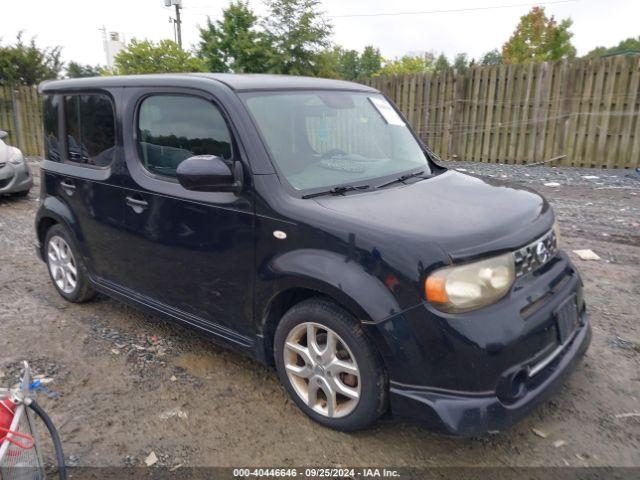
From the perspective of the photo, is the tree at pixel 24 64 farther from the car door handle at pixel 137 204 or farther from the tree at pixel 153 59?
the car door handle at pixel 137 204

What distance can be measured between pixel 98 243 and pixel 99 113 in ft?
3.25

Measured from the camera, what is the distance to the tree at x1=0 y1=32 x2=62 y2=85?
16.8m

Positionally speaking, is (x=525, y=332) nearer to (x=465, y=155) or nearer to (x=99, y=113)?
(x=99, y=113)

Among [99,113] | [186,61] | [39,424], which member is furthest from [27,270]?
[186,61]

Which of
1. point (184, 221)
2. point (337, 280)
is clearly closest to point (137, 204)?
point (184, 221)

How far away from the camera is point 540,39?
3191 cm

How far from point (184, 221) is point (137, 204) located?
0.51 metres

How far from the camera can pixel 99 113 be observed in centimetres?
Result: 382

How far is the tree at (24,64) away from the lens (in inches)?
662

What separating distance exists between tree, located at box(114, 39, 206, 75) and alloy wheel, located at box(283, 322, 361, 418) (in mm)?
15183

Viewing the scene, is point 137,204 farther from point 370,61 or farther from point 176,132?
point 370,61

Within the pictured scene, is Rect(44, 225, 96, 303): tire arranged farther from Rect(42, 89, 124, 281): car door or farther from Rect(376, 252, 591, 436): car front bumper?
Rect(376, 252, 591, 436): car front bumper

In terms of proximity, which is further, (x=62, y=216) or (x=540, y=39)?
(x=540, y=39)

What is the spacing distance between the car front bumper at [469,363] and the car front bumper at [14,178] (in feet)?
27.3
